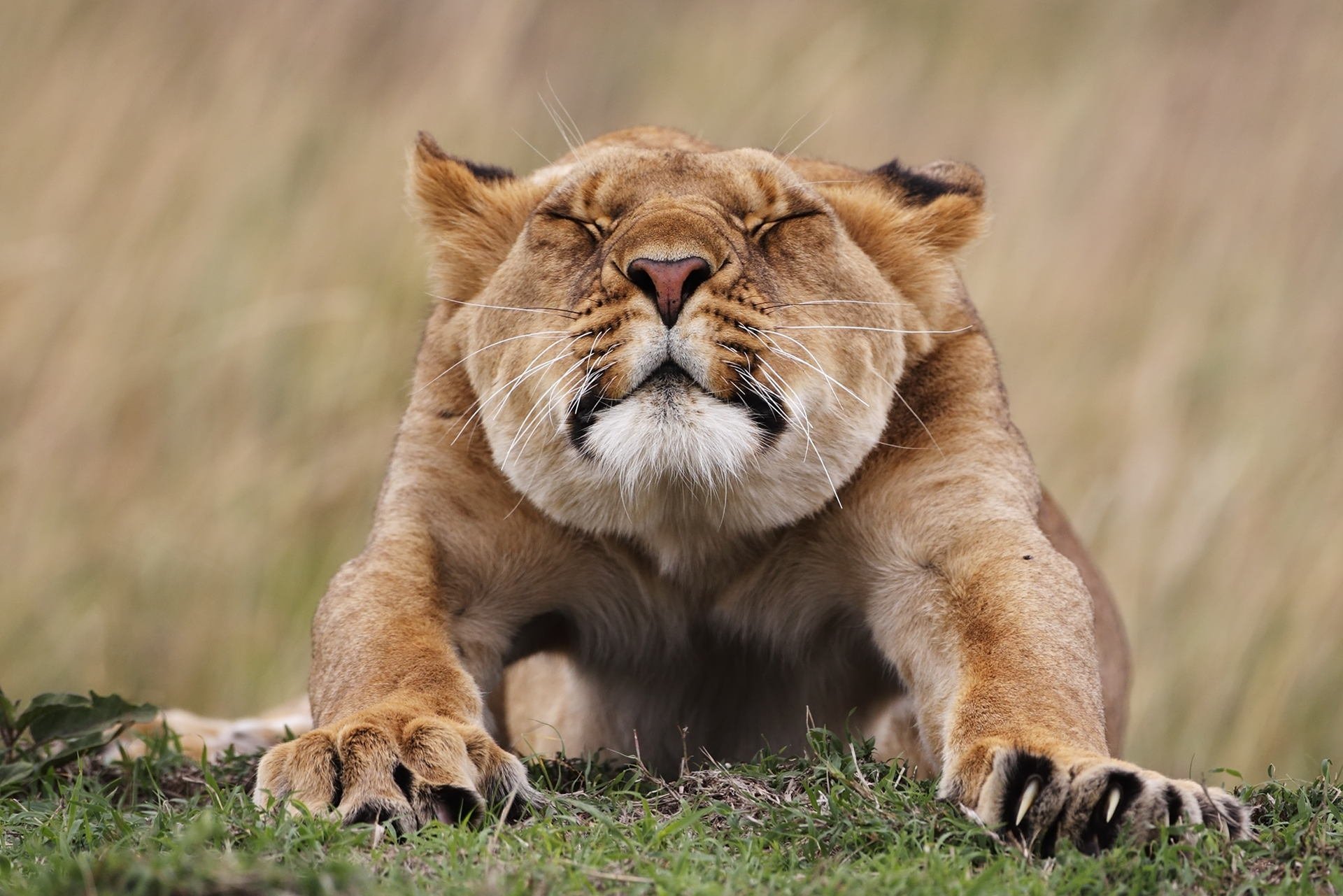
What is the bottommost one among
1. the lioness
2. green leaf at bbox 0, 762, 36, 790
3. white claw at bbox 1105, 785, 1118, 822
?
green leaf at bbox 0, 762, 36, 790

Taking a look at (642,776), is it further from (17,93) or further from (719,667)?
(17,93)

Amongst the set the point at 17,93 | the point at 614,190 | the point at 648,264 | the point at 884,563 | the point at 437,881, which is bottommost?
the point at 437,881

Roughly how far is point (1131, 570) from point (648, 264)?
4071 mm

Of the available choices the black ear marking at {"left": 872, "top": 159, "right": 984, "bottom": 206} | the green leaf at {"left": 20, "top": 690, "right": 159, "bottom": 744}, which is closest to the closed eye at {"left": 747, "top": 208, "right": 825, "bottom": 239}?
the black ear marking at {"left": 872, "top": 159, "right": 984, "bottom": 206}

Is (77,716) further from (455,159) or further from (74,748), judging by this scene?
(455,159)

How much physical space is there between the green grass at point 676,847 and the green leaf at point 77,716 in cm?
42

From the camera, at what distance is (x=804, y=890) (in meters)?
2.43

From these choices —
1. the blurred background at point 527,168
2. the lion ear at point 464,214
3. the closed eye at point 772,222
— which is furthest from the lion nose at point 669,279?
the blurred background at point 527,168

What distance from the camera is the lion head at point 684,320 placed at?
10.8ft

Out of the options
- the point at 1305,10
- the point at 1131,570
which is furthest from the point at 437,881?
the point at 1305,10

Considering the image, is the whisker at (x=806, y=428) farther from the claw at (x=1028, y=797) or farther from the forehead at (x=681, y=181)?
the claw at (x=1028, y=797)

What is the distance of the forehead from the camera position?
12.4 ft

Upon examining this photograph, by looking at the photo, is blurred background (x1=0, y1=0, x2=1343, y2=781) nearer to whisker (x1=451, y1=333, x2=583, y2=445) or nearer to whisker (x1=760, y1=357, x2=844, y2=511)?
whisker (x1=451, y1=333, x2=583, y2=445)

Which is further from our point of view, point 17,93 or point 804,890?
point 17,93
